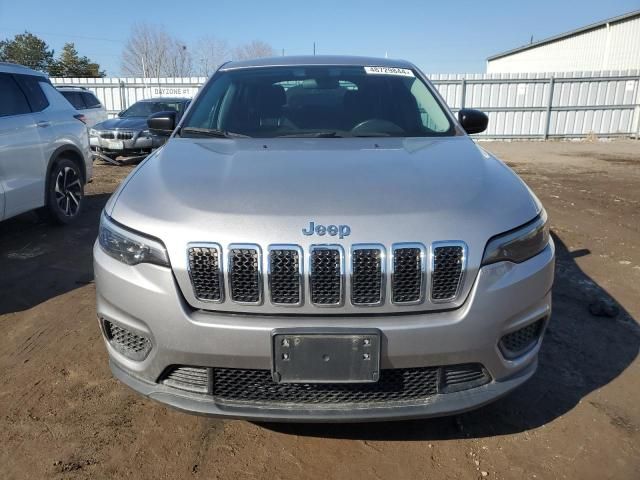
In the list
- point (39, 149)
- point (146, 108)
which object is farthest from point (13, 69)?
point (146, 108)

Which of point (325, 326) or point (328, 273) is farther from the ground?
point (328, 273)

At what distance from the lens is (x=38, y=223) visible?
6.12 m

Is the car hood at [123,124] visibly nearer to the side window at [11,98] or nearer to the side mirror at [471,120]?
the side window at [11,98]

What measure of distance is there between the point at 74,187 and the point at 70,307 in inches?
112

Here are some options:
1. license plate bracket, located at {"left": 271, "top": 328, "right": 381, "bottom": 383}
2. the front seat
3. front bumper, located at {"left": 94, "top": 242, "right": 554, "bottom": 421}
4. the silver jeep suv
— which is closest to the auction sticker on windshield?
the front seat

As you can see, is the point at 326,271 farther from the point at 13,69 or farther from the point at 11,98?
the point at 13,69

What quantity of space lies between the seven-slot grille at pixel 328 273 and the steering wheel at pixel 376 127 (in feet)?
4.51

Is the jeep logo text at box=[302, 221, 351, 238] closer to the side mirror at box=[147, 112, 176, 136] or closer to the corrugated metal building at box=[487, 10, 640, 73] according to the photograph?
the side mirror at box=[147, 112, 176, 136]

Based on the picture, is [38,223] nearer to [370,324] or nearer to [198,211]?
[198,211]

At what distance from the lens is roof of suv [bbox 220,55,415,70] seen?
3.58m

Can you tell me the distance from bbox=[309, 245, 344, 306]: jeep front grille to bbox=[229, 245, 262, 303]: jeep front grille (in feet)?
0.65

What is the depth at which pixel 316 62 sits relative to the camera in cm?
360

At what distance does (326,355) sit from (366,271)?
34 cm

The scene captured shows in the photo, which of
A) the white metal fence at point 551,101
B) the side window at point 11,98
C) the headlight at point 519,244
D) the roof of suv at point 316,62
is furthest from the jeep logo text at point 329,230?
the white metal fence at point 551,101
